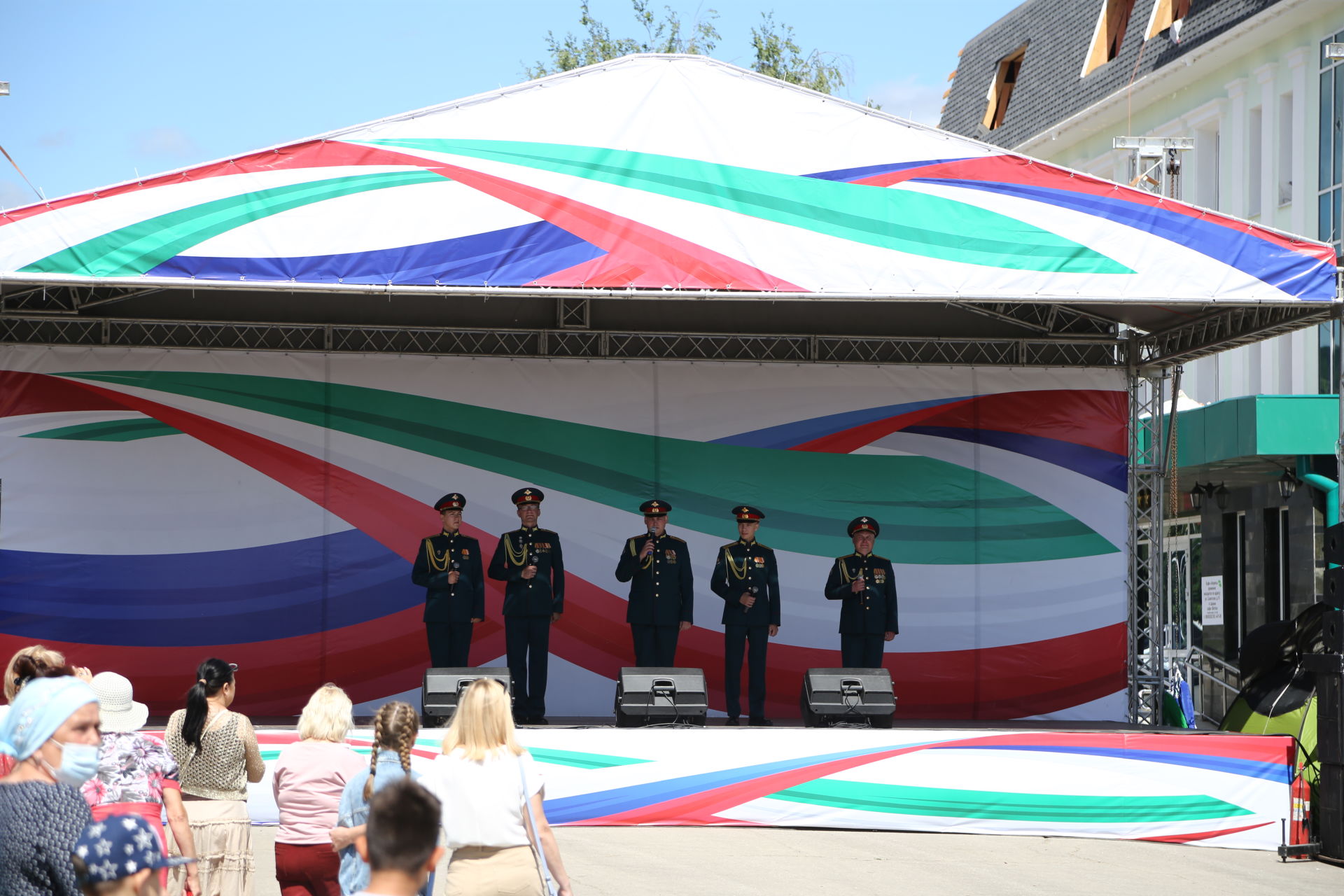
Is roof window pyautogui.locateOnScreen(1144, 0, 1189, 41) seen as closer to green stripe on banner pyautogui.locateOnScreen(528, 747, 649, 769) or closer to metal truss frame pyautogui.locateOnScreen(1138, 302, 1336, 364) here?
metal truss frame pyautogui.locateOnScreen(1138, 302, 1336, 364)

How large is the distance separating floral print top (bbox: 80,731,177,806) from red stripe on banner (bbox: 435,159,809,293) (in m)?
4.26

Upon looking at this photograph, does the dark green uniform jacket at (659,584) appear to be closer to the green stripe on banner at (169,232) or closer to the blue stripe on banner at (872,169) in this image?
the blue stripe on banner at (872,169)

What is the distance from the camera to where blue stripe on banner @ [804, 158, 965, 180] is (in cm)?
815

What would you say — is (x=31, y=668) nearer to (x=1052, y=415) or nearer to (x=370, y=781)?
(x=370, y=781)

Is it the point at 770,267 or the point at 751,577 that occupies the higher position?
the point at 770,267

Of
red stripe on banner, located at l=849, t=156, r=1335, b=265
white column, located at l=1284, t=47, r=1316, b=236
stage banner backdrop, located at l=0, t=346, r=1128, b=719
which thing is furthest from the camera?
white column, located at l=1284, t=47, r=1316, b=236

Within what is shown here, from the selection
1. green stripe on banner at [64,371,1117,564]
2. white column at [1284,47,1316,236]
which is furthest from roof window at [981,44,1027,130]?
green stripe on banner at [64,371,1117,564]

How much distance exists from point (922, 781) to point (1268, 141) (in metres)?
11.7

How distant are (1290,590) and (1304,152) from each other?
4.86 m

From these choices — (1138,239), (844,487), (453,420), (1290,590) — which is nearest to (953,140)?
(1138,239)

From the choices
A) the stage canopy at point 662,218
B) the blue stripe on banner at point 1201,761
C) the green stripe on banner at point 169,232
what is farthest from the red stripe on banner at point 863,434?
the green stripe on banner at point 169,232

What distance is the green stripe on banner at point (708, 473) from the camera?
33.9 feet

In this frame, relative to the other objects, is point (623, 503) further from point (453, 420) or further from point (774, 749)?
point (774, 749)

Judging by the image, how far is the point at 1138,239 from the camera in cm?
801
